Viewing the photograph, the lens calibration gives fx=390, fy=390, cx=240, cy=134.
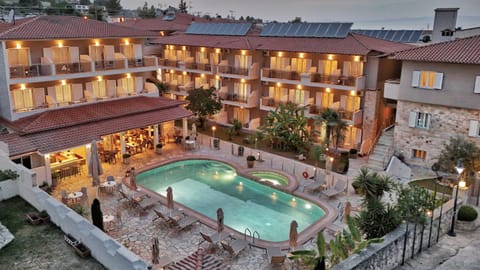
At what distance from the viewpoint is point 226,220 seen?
21.8 metres

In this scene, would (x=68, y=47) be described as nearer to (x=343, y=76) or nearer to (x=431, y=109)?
(x=343, y=76)

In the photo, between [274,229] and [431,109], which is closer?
[274,229]

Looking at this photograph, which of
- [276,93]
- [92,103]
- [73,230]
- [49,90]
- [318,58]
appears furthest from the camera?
[276,93]

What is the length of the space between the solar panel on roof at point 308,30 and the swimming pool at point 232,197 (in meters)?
15.8

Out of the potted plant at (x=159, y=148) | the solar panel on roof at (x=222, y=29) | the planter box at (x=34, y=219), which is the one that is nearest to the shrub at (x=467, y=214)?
the planter box at (x=34, y=219)

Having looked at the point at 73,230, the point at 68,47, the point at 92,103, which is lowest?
the point at 73,230

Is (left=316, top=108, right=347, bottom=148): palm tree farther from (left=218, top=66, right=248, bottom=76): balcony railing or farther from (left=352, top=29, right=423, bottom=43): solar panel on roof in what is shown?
(left=352, top=29, right=423, bottom=43): solar panel on roof

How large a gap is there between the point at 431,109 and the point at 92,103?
80.6 ft

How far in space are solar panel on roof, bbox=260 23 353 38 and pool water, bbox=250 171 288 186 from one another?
14929mm

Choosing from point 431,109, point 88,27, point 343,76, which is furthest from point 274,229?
point 88,27

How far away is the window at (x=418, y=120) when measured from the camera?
2652 centimetres

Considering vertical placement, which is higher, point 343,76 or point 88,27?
point 88,27

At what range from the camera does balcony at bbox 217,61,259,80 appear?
124ft

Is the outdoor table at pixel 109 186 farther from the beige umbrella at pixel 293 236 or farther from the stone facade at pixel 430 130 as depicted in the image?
the stone facade at pixel 430 130
